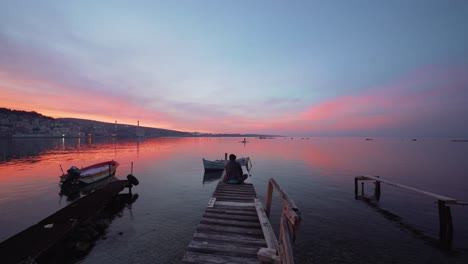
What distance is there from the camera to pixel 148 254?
1012cm

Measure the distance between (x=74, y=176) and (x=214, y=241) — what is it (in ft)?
72.7

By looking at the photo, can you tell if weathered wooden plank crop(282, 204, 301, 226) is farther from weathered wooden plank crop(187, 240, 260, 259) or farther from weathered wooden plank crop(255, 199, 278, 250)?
weathered wooden plank crop(187, 240, 260, 259)

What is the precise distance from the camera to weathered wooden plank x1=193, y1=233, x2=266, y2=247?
6840mm

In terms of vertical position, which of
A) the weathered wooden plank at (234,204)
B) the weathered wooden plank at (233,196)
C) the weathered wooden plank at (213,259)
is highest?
the weathered wooden plank at (234,204)

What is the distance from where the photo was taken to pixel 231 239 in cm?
706

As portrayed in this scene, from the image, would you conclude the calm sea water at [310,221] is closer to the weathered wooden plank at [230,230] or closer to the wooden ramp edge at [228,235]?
the wooden ramp edge at [228,235]

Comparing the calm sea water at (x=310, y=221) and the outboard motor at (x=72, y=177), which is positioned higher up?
the outboard motor at (x=72, y=177)

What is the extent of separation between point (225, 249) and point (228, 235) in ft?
2.98

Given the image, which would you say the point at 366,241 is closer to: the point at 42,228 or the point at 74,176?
the point at 42,228

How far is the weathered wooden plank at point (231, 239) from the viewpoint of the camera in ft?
22.4

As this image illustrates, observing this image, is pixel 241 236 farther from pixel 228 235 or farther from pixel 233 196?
pixel 233 196

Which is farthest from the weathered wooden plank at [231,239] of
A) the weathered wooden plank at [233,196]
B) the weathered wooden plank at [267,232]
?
the weathered wooden plank at [233,196]

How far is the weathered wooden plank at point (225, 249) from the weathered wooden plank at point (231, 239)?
0.24 meters

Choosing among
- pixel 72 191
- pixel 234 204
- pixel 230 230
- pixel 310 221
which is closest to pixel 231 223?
pixel 230 230
